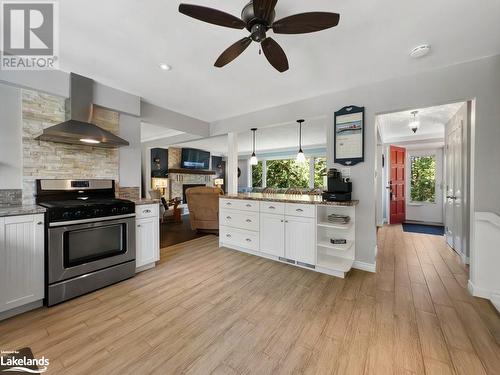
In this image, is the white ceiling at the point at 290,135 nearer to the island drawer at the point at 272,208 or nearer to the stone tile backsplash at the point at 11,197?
the island drawer at the point at 272,208

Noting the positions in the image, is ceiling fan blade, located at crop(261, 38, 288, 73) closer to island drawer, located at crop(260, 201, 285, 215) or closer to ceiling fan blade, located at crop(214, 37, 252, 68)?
ceiling fan blade, located at crop(214, 37, 252, 68)

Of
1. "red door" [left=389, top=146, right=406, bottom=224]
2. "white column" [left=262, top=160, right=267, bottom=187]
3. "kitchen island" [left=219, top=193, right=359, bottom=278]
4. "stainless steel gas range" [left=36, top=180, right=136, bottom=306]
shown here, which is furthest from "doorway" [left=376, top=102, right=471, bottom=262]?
"stainless steel gas range" [left=36, top=180, right=136, bottom=306]

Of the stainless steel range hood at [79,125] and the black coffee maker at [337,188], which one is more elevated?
the stainless steel range hood at [79,125]

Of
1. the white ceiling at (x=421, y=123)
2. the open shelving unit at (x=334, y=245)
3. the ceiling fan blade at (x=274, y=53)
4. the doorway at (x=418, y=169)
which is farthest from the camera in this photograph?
the doorway at (x=418, y=169)

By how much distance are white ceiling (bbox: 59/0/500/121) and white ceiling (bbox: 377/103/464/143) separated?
143cm

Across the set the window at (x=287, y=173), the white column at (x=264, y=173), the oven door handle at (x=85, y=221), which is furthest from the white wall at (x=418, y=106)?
the white column at (x=264, y=173)

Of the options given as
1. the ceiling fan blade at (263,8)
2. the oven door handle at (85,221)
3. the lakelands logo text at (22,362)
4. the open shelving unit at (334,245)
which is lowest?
the lakelands logo text at (22,362)

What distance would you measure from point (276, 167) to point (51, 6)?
312 inches

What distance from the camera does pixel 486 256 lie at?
2062mm

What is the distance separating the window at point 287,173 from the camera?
27.4 ft

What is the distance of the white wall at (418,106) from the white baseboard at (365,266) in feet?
0.16

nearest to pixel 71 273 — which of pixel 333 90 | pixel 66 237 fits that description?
pixel 66 237

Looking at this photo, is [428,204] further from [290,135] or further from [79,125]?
[79,125]

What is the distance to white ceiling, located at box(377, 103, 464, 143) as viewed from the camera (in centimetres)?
357
